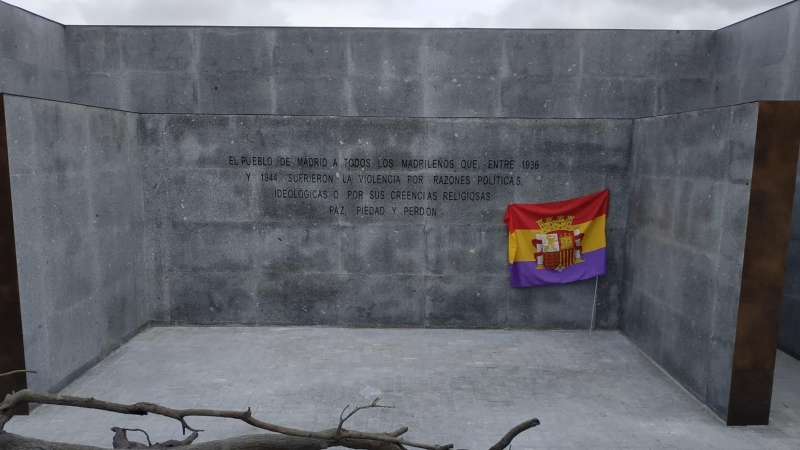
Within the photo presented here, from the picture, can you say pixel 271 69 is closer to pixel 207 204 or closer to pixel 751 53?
pixel 207 204

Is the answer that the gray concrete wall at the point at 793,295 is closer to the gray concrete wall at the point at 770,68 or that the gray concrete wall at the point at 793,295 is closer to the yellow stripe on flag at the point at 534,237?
the gray concrete wall at the point at 770,68

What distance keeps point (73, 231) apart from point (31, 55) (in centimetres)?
525

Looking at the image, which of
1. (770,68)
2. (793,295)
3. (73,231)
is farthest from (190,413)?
(770,68)

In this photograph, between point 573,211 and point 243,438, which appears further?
point 573,211

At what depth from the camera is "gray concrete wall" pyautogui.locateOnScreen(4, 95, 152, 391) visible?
664 centimetres

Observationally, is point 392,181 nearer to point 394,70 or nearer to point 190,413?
point 394,70

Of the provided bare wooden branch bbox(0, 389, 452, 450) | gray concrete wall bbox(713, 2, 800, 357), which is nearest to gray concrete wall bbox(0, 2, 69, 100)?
bare wooden branch bbox(0, 389, 452, 450)

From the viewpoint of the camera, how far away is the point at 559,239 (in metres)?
9.49

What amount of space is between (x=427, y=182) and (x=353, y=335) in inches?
111

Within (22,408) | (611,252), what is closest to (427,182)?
(611,252)

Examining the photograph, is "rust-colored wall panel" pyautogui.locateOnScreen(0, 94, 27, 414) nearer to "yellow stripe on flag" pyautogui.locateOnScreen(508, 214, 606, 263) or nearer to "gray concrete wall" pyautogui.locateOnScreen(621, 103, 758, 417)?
"yellow stripe on flag" pyautogui.locateOnScreen(508, 214, 606, 263)

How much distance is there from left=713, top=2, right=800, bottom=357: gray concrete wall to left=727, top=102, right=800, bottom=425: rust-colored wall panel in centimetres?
281

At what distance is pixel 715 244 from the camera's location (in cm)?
680

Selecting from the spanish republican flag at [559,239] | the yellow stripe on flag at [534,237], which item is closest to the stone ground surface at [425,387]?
the spanish republican flag at [559,239]
